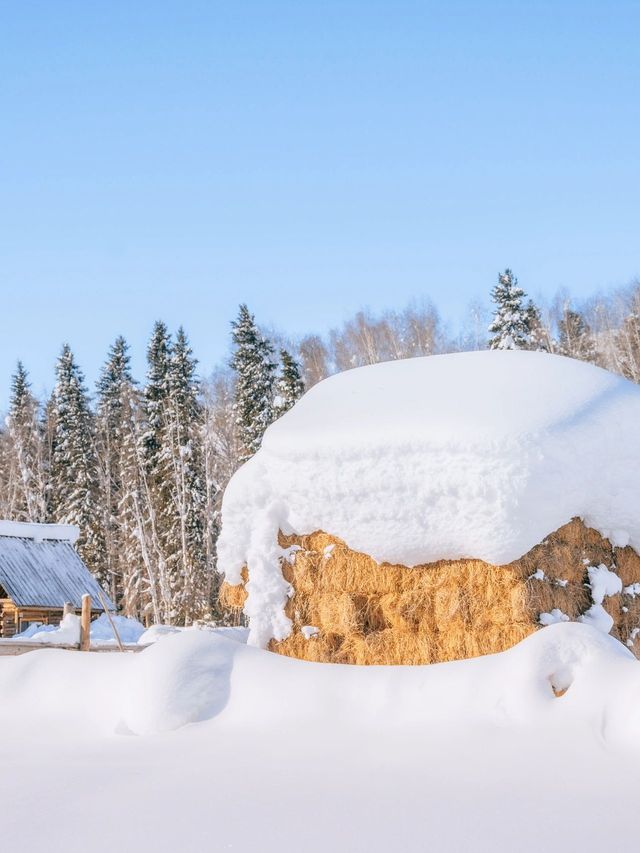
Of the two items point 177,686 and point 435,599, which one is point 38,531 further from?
point 177,686

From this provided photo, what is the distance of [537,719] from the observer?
4711 millimetres

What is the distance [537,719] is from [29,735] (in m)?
3.21

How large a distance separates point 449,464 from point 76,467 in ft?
122

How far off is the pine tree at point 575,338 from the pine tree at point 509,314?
154cm

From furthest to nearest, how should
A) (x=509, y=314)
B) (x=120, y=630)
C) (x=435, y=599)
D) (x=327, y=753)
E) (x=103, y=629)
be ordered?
1. (x=509, y=314)
2. (x=103, y=629)
3. (x=120, y=630)
4. (x=435, y=599)
5. (x=327, y=753)

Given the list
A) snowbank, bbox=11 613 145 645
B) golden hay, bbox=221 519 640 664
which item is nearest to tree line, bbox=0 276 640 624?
snowbank, bbox=11 613 145 645

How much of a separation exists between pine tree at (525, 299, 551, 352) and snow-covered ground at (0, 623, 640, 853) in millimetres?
29998

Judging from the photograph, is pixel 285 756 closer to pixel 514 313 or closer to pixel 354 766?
pixel 354 766

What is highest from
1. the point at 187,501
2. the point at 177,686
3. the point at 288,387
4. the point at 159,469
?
the point at 288,387

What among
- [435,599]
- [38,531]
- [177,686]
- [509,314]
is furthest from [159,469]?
[177,686]

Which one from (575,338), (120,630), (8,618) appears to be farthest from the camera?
(575,338)

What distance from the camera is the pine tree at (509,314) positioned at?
113ft

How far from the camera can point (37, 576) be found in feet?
87.9

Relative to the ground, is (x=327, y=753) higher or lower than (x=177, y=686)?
lower
